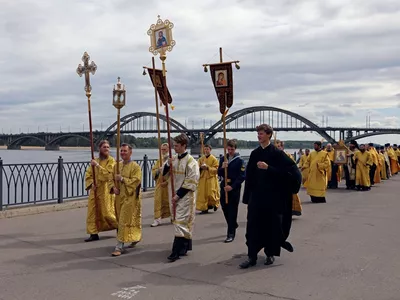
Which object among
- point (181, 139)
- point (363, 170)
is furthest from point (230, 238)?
point (363, 170)

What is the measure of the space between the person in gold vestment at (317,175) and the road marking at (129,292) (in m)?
9.07

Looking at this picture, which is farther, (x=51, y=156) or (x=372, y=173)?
(x=51, y=156)

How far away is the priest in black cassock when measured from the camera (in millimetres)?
6160

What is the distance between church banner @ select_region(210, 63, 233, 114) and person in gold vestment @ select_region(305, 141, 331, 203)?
6453 millimetres

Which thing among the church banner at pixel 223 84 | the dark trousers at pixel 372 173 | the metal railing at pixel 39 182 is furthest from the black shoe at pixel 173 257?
the dark trousers at pixel 372 173

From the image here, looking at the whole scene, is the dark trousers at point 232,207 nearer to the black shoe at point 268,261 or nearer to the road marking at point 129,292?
the black shoe at point 268,261

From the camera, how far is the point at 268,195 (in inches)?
244

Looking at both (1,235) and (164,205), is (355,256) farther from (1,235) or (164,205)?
(1,235)

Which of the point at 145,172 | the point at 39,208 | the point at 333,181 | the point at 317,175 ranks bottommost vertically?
the point at 333,181

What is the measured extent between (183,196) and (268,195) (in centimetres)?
117

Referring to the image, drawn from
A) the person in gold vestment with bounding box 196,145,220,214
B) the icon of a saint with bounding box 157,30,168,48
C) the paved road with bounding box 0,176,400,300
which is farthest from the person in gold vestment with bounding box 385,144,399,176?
the icon of a saint with bounding box 157,30,168,48

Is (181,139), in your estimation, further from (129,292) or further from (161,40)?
(129,292)

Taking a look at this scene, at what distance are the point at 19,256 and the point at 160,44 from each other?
373 centimetres

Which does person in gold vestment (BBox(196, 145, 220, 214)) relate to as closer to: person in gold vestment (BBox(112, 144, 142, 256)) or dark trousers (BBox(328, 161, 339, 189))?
person in gold vestment (BBox(112, 144, 142, 256))
